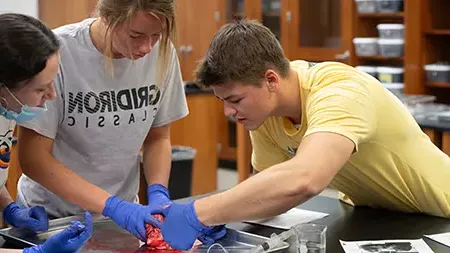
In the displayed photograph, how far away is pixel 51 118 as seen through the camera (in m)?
1.77

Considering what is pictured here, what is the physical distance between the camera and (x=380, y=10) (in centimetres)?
495

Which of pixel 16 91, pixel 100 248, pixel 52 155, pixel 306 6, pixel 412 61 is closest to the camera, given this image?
pixel 16 91

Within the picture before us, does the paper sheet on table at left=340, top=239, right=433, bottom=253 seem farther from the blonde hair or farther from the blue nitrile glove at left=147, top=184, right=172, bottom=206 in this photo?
the blonde hair

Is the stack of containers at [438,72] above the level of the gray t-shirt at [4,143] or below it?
below

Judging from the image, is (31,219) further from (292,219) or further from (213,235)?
(292,219)

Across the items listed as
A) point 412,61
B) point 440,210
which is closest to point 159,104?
point 440,210

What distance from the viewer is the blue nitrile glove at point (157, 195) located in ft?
6.22

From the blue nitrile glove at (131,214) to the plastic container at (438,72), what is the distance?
3326 mm

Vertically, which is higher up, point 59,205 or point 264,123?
point 264,123

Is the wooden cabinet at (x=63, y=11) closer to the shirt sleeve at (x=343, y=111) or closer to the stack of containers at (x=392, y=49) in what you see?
the stack of containers at (x=392, y=49)

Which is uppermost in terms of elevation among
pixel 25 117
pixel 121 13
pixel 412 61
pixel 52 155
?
pixel 121 13

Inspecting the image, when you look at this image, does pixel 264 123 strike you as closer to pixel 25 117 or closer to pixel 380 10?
pixel 25 117

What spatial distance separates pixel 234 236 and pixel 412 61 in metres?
3.36

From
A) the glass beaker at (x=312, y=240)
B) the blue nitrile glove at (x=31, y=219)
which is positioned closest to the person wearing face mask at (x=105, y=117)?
the blue nitrile glove at (x=31, y=219)
